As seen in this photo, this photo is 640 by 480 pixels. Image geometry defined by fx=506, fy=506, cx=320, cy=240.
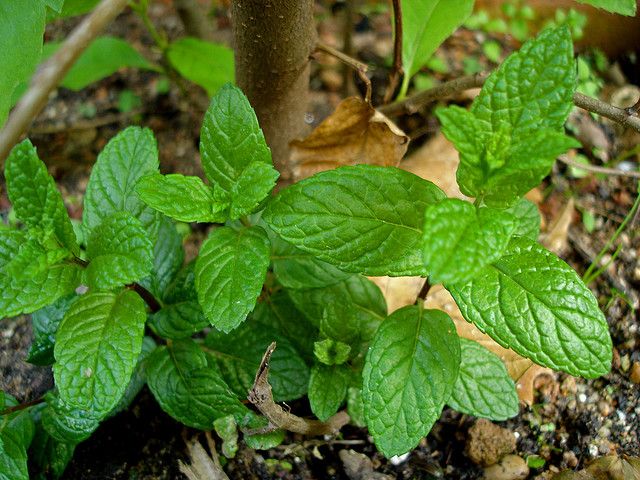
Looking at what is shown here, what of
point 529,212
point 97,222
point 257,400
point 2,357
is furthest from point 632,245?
point 2,357

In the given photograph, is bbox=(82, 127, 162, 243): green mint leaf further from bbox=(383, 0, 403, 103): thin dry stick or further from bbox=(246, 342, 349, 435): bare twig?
bbox=(383, 0, 403, 103): thin dry stick

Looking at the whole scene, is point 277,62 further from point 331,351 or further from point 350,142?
point 331,351

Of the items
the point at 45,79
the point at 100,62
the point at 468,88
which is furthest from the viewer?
the point at 100,62

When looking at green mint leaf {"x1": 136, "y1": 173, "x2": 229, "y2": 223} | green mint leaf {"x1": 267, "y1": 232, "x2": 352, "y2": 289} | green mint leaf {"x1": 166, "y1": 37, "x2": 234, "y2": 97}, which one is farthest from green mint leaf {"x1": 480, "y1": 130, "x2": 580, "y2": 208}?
green mint leaf {"x1": 166, "y1": 37, "x2": 234, "y2": 97}

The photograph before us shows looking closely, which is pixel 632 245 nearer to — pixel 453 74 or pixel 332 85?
pixel 453 74

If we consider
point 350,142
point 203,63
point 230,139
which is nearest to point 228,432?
point 230,139

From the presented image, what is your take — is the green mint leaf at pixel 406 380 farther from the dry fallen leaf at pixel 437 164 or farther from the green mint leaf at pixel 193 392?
the dry fallen leaf at pixel 437 164

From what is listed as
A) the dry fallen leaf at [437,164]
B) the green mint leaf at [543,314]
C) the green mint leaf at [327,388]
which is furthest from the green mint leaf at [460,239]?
the dry fallen leaf at [437,164]
